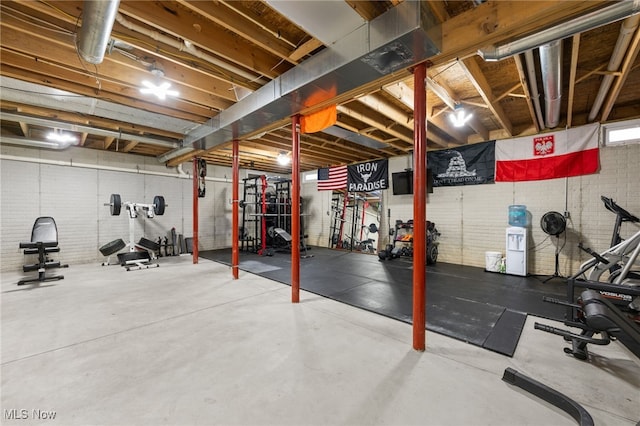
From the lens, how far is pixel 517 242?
200 inches

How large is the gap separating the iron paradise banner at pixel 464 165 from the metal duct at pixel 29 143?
352 inches

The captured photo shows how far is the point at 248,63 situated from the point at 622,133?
6339mm

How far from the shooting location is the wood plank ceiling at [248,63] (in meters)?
2.15

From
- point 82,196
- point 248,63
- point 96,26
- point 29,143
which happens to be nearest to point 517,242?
point 248,63

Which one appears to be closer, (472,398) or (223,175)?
(472,398)

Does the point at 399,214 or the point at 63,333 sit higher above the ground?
the point at 399,214

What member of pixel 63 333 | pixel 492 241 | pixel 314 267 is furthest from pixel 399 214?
pixel 63 333

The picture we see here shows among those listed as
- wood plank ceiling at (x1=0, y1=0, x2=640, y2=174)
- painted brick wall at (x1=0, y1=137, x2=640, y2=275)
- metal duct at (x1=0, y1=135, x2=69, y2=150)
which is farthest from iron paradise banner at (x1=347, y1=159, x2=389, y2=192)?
metal duct at (x1=0, y1=135, x2=69, y2=150)

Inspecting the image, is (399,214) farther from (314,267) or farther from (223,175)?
(223,175)

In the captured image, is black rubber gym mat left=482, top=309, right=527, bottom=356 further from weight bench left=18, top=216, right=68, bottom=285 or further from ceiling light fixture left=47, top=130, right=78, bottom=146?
ceiling light fixture left=47, top=130, right=78, bottom=146

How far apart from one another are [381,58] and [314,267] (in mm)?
4565

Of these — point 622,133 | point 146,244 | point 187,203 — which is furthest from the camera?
point 187,203

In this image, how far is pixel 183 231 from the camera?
8180 mm

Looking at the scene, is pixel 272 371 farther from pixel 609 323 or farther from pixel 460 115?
pixel 460 115
